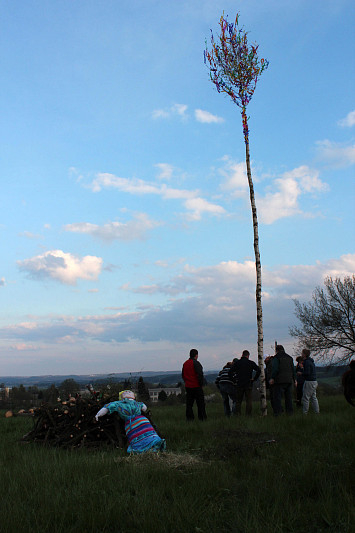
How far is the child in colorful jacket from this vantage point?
7.27 meters

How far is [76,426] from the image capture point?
8531 mm

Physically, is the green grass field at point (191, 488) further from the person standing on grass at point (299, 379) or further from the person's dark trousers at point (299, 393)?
the person's dark trousers at point (299, 393)

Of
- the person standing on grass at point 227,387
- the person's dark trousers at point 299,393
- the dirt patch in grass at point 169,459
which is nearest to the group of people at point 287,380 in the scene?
the person standing on grass at point 227,387

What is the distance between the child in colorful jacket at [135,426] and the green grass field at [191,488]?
0.33m

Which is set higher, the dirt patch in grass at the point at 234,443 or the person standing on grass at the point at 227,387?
the person standing on grass at the point at 227,387

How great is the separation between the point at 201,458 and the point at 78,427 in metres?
3.15

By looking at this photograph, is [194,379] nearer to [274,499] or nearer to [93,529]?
[274,499]

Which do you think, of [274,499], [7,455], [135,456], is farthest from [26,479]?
[274,499]

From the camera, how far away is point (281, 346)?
42.2 feet

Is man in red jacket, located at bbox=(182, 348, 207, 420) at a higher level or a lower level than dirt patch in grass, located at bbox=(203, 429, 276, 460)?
higher

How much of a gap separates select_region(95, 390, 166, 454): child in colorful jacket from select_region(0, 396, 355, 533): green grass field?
332mm

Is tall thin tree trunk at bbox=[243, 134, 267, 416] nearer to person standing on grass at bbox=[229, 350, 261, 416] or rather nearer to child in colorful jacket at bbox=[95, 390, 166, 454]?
person standing on grass at bbox=[229, 350, 261, 416]

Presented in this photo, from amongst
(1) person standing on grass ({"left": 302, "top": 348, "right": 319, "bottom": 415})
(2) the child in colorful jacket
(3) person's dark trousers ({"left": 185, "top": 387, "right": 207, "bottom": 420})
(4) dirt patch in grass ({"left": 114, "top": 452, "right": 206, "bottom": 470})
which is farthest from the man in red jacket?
(4) dirt patch in grass ({"left": 114, "top": 452, "right": 206, "bottom": 470})

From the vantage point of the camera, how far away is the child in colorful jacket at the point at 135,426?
7.27 meters
